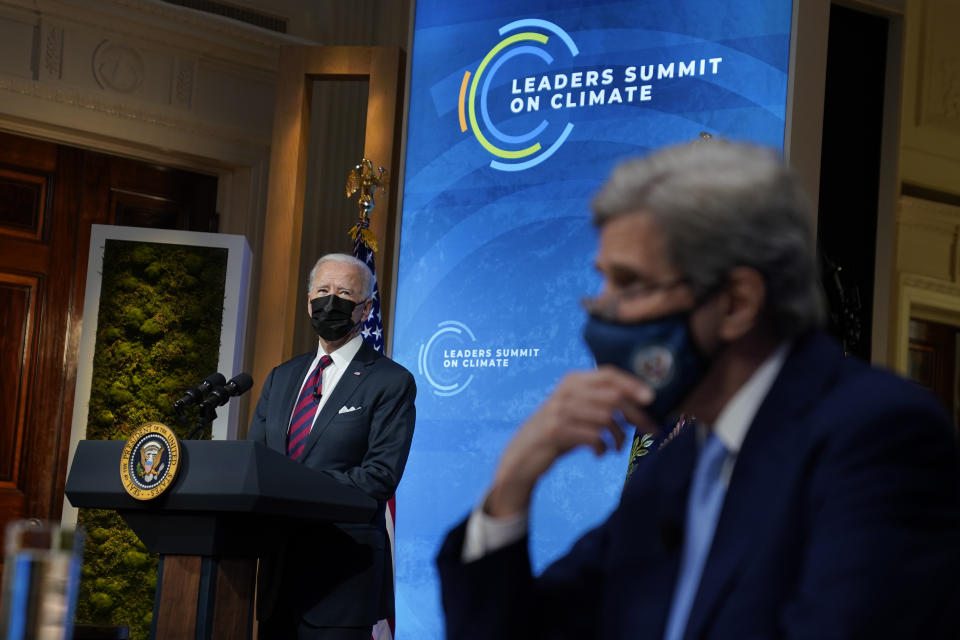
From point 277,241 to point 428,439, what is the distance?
A: 1383 millimetres

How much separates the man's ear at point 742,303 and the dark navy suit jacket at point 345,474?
2588mm

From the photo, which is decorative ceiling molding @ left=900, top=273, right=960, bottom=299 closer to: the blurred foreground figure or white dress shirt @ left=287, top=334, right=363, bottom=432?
white dress shirt @ left=287, top=334, right=363, bottom=432

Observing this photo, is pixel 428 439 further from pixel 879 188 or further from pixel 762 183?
pixel 762 183

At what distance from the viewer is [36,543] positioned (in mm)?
1004

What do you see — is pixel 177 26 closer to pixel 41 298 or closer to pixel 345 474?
pixel 41 298

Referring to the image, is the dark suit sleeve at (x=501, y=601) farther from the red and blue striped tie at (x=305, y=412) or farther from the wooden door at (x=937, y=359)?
the wooden door at (x=937, y=359)

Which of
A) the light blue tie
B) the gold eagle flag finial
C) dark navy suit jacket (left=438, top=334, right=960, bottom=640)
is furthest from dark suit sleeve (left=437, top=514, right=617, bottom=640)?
the gold eagle flag finial

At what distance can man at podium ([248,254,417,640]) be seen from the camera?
3566 mm

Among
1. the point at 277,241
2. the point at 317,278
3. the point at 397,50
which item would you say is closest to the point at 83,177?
the point at 277,241

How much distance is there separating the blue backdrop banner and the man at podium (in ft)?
5.16

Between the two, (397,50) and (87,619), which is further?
(397,50)

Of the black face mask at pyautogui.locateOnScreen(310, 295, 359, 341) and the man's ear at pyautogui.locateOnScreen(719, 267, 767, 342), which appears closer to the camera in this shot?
the man's ear at pyautogui.locateOnScreen(719, 267, 767, 342)

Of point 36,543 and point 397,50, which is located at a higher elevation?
point 397,50

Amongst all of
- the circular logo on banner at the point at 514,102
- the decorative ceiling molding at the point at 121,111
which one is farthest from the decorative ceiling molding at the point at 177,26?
the circular logo on banner at the point at 514,102
